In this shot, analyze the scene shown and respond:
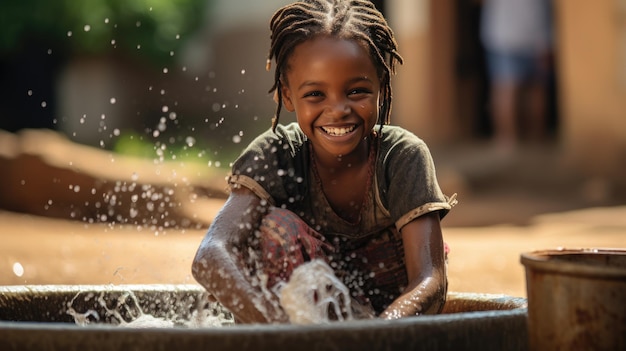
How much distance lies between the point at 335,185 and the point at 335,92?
320 mm

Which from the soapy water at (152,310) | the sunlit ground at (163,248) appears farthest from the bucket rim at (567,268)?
the sunlit ground at (163,248)

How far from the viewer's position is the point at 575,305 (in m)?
1.86

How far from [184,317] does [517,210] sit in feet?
21.9

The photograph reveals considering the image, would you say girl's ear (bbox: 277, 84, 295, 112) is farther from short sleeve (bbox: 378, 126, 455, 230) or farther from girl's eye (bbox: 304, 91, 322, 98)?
short sleeve (bbox: 378, 126, 455, 230)

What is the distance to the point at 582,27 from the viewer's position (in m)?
9.70

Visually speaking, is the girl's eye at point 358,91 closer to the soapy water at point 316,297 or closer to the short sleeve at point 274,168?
→ the short sleeve at point 274,168

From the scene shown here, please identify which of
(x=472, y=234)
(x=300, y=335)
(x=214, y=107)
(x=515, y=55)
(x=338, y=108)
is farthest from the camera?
(x=214, y=107)

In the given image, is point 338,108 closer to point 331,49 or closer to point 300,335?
point 331,49

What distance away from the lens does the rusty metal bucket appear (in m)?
1.81

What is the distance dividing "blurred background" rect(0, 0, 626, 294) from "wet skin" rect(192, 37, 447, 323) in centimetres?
44

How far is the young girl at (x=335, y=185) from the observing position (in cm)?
260

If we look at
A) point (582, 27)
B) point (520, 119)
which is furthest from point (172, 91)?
point (582, 27)

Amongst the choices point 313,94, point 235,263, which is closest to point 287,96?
point 313,94

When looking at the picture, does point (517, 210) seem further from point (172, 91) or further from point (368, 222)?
point (172, 91)
